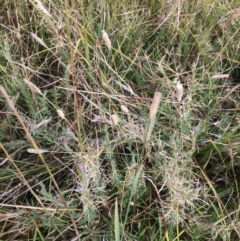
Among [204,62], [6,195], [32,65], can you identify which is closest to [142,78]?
[204,62]

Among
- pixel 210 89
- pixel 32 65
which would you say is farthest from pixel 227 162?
pixel 32 65

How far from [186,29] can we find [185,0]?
9cm

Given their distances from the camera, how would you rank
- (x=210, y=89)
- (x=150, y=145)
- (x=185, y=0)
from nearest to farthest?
(x=150, y=145) < (x=210, y=89) < (x=185, y=0)

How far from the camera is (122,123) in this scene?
1.04m

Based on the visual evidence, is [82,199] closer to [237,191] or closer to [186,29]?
[237,191]

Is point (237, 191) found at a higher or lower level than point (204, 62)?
lower

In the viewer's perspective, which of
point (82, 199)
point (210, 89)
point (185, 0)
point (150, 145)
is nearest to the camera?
point (82, 199)

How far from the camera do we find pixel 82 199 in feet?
3.03

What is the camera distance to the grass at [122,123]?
970mm

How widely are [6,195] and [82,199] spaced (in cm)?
23

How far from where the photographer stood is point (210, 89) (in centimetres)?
113

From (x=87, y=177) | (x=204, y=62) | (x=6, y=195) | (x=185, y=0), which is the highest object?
(x=185, y=0)

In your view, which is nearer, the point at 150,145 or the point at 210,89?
the point at 150,145

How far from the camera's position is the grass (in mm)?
970
